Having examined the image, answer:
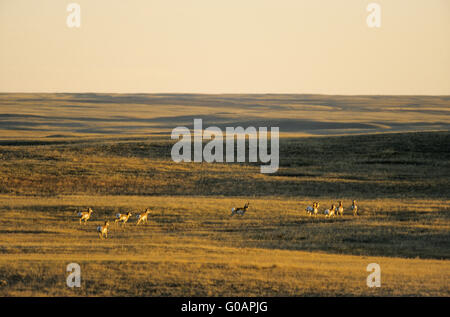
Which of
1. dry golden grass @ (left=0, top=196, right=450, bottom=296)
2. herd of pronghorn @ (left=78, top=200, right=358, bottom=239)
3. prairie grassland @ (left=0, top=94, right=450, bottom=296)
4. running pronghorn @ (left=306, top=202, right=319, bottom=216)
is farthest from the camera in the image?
running pronghorn @ (left=306, top=202, right=319, bottom=216)

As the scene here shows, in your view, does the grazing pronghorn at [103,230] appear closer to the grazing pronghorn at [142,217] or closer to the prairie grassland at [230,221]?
the prairie grassland at [230,221]

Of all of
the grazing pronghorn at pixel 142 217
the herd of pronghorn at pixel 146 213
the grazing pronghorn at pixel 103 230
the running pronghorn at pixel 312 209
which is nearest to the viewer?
the grazing pronghorn at pixel 103 230

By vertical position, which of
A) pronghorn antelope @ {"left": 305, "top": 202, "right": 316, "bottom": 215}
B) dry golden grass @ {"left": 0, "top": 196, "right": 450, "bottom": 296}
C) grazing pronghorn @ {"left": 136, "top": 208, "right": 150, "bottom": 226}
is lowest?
dry golden grass @ {"left": 0, "top": 196, "right": 450, "bottom": 296}

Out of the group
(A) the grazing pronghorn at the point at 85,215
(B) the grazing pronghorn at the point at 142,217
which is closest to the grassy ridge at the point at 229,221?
(A) the grazing pronghorn at the point at 85,215

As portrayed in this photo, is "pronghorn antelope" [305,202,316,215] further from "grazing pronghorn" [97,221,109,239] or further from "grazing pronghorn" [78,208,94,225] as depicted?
"grazing pronghorn" [97,221,109,239]

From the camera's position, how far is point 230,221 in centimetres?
3466

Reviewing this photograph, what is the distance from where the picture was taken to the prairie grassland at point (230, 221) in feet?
67.7

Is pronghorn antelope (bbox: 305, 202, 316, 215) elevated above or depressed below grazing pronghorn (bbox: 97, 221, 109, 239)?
above

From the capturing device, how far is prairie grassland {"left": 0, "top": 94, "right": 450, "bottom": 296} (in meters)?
20.6

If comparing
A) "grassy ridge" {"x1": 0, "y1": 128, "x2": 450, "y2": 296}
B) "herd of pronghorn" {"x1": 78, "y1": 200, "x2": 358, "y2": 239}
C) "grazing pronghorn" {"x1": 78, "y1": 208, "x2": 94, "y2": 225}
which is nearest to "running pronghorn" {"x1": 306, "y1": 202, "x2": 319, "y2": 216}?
"herd of pronghorn" {"x1": 78, "y1": 200, "x2": 358, "y2": 239}

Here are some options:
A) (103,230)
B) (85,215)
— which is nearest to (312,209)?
(85,215)
